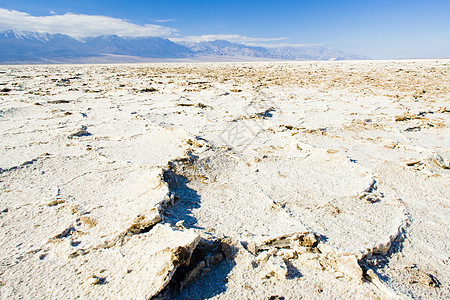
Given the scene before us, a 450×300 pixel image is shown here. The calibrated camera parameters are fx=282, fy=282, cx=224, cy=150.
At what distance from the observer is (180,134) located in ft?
10.0

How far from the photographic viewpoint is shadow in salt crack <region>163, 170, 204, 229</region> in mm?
1512

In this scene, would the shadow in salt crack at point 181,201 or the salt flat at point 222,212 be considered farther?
the shadow in salt crack at point 181,201

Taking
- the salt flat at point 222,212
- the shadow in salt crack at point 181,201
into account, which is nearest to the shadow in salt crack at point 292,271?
the salt flat at point 222,212

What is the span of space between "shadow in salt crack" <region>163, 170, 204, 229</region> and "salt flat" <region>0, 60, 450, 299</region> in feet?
0.04

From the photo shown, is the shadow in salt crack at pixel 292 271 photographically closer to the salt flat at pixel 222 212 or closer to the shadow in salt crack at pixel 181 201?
the salt flat at pixel 222 212

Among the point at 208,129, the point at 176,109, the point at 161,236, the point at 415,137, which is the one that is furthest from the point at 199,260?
the point at 176,109

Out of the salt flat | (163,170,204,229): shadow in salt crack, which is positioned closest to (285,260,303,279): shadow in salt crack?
the salt flat

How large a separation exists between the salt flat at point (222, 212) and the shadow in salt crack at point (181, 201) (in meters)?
0.01

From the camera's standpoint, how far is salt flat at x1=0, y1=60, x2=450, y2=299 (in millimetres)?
1118

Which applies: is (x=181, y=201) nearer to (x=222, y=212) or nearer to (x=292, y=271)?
(x=222, y=212)

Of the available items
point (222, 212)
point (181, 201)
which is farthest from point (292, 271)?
point (181, 201)

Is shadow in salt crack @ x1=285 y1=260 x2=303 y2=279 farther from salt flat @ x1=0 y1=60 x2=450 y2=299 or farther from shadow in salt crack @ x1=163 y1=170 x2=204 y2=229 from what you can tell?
shadow in salt crack @ x1=163 y1=170 x2=204 y2=229

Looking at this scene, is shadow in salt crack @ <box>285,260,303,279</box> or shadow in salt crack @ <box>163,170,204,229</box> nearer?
shadow in salt crack @ <box>285,260,303,279</box>

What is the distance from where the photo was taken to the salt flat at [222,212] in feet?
3.67
